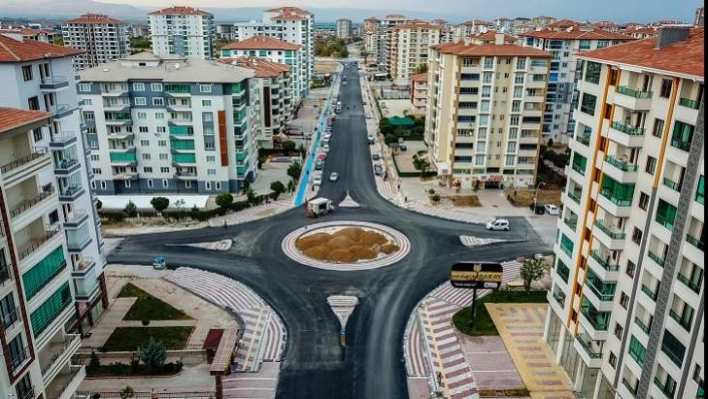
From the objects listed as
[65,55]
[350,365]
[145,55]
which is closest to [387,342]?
[350,365]

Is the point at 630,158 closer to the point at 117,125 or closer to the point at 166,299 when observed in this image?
the point at 166,299

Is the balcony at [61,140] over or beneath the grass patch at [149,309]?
over

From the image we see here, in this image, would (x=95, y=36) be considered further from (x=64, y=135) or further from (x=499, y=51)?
(x=64, y=135)

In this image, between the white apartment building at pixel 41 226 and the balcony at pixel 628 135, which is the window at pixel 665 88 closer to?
the balcony at pixel 628 135

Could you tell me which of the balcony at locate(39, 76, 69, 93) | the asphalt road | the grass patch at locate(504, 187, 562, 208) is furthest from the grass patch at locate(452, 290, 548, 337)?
the balcony at locate(39, 76, 69, 93)

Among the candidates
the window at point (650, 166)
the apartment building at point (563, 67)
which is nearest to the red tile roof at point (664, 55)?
the window at point (650, 166)
